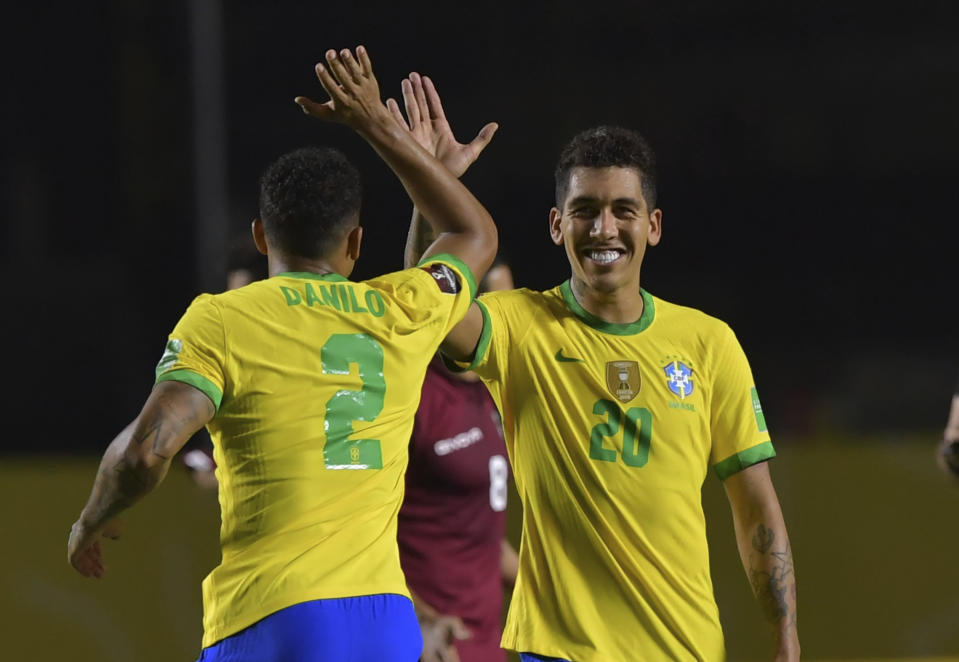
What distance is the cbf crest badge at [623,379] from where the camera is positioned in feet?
10.1

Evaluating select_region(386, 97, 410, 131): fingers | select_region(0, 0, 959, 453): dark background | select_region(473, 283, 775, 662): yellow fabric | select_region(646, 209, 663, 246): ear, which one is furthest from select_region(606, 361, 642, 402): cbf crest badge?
select_region(0, 0, 959, 453): dark background

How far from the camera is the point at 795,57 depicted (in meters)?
11.0

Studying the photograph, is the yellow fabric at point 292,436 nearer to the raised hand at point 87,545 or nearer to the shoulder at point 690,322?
the raised hand at point 87,545

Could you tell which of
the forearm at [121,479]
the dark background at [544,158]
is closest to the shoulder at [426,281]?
the forearm at [121,479]

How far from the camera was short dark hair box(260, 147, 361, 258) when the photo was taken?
2826 millimetres

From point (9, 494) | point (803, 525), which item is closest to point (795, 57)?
point (803, 525)

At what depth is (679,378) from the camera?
10.2 feet

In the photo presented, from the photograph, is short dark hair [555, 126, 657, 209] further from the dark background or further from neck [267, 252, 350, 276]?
the dark background

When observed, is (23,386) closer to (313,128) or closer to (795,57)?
(313,128)

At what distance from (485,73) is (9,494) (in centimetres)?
612

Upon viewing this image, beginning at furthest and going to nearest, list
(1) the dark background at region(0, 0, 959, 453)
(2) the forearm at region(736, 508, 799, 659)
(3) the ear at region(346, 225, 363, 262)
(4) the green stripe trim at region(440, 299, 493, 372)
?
(1) the dark background at region(0, 0, 959, 453), (2) the forearm at region(736, 508, 799, 659), (4) the green stripe trim at region(440, 299, 493, 372), (3) the ear at region(346, 225, 363, 262)

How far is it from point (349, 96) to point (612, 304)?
2.57ft

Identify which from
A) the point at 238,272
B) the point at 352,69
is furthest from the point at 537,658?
the point at 238,272

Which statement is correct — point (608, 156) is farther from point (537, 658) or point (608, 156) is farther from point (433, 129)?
point (537, 658)
